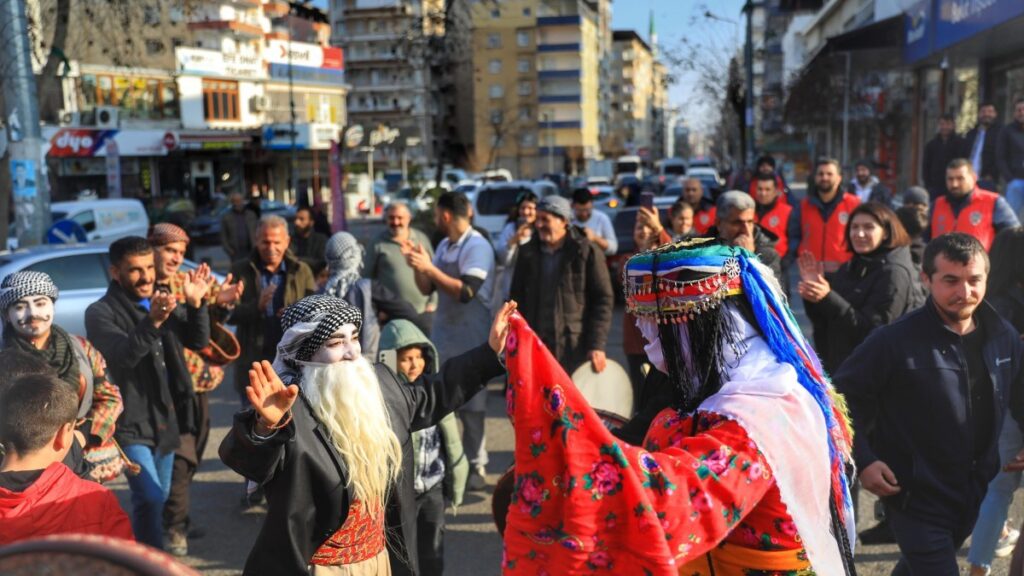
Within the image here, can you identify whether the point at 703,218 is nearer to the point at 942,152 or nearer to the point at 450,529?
the point at 450,529

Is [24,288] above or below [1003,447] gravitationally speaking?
above

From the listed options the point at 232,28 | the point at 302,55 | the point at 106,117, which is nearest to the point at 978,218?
the point at 106,117

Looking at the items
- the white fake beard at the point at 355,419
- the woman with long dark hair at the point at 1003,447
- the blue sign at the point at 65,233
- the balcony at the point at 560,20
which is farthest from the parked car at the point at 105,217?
the balcony at the point at 560,20

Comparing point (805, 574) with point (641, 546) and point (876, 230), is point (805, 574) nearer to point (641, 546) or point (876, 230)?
point (641, 546)

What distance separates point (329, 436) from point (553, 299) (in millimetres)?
3362

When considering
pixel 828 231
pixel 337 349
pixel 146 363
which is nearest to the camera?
Result: pixel 337 349

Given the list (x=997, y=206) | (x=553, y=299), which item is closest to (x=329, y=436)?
(x=553, y=299)

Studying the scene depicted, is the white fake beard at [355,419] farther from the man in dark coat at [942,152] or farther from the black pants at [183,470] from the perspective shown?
the man in dark coat at [942,152]

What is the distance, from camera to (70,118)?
40594 millimetres

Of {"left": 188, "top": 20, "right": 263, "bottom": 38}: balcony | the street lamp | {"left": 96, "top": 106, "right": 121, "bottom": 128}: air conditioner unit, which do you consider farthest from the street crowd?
the street lamp

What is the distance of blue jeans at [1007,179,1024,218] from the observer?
34.3 feet

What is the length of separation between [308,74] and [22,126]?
51.2 meters

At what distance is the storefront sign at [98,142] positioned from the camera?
129 ft

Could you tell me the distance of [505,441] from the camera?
7.35 meters
